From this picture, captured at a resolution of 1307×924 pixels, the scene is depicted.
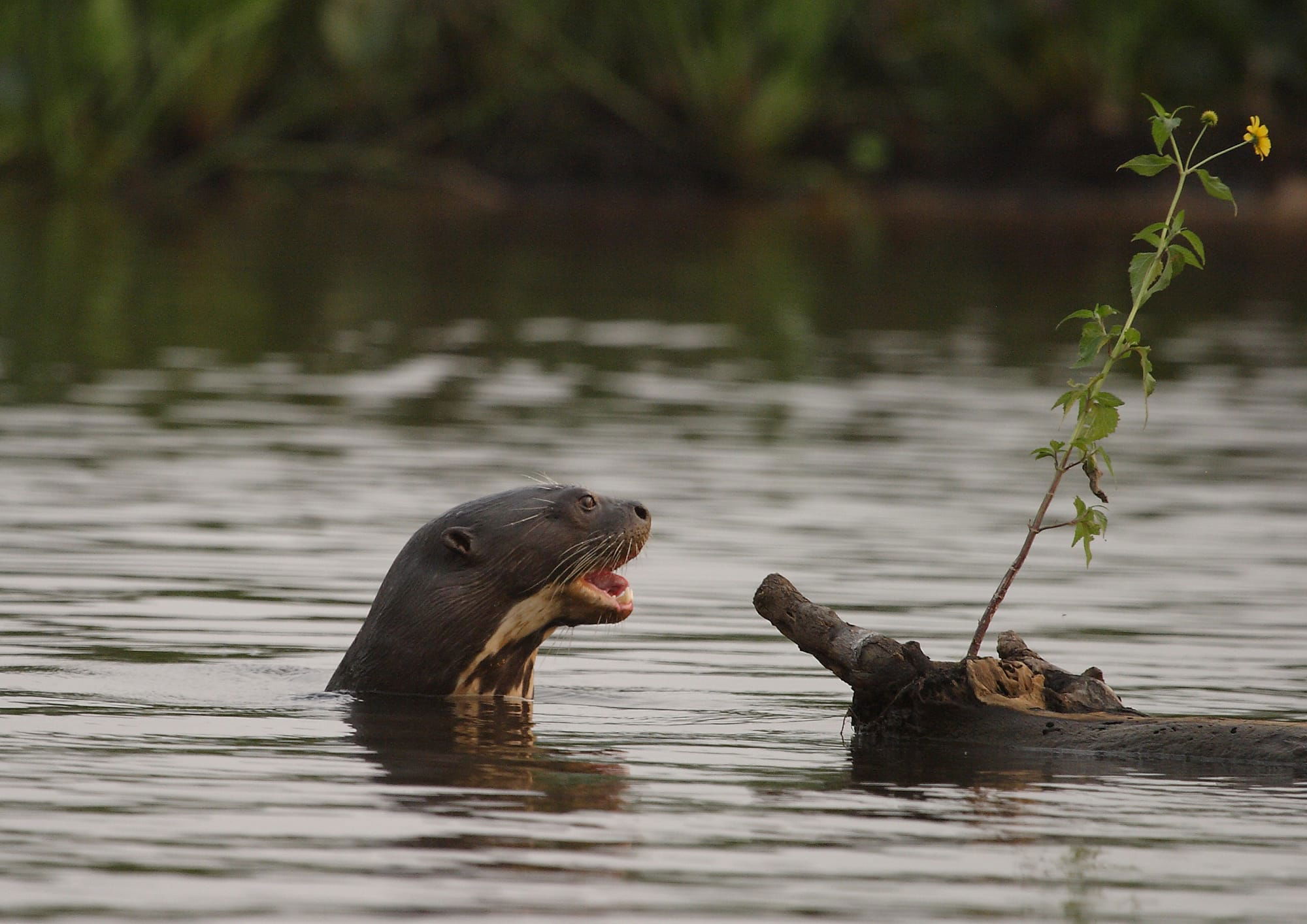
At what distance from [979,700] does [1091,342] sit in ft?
3.16

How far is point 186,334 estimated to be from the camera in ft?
64.5

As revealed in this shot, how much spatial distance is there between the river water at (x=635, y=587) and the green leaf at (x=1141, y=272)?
1.26 metres

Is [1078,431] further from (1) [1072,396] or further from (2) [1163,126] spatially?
(2) [1163,126]

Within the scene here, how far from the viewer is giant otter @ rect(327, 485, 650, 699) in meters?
7.80

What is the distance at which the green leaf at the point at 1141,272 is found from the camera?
7070mm

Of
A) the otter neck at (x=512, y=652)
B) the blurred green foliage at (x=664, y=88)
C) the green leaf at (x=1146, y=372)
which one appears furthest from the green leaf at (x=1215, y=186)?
the blurred green foliage at (x=664, y=88)

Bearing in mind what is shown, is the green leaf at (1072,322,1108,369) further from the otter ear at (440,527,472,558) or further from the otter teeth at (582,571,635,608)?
the otter ear at (440,527,472,558)

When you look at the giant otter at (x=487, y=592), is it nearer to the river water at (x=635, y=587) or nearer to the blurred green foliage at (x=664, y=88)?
the river water at (x=635, y=587)

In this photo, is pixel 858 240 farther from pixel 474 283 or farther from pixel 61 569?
pixel 61 569

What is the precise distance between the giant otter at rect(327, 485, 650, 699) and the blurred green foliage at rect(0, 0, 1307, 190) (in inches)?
987

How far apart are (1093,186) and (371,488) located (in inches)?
954

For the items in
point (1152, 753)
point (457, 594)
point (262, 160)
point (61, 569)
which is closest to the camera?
point (1152, 753)

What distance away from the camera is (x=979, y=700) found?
22.9 ft

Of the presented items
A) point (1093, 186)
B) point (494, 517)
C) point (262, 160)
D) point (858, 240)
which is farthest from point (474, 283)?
point (494, 517)
